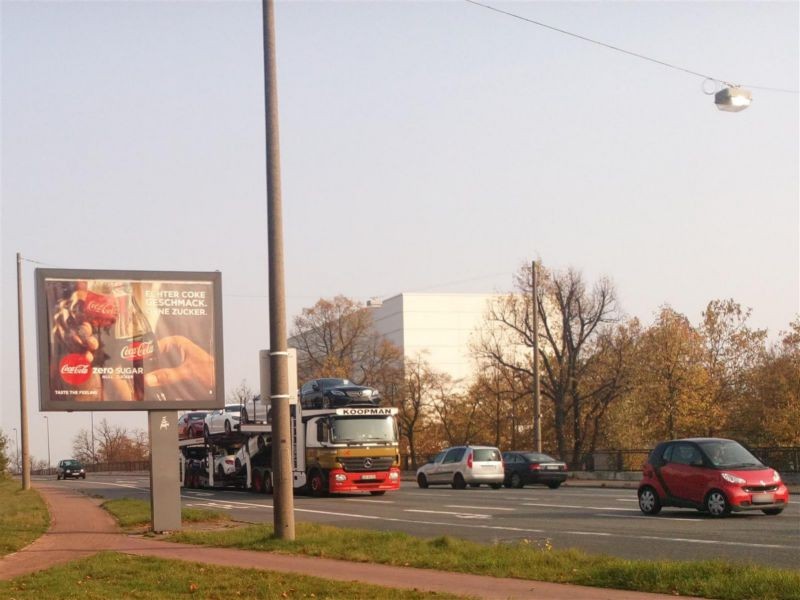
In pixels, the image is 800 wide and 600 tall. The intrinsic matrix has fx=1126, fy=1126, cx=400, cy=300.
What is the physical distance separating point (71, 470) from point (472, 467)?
49913 millimetres

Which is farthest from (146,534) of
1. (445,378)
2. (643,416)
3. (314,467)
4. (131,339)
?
(445,378)

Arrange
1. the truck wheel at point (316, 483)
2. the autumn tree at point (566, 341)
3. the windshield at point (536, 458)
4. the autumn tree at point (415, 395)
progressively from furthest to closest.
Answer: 1. the autumn tree at point (415, 395)
2. the autumn tree at point (566, 341)
3. the windshield at point (536, 458)
4. the truck wheel at point (316, 483)

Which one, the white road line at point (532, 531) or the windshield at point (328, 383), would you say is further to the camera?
the windshield at point (328, 383)

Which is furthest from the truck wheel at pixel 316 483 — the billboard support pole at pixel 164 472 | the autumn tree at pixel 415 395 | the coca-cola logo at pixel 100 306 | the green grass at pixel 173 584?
the autumn tree at pixel 415 395

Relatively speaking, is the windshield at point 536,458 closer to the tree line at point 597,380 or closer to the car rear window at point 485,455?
the car rear window at point 485,455

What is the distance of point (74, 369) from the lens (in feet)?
68.0

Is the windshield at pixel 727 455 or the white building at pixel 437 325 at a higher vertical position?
the white building at pixel 437 325

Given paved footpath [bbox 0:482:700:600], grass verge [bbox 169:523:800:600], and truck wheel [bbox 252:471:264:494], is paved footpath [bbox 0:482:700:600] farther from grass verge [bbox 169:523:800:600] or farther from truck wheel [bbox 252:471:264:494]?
truck wheel [bbox 252:471:264:494]

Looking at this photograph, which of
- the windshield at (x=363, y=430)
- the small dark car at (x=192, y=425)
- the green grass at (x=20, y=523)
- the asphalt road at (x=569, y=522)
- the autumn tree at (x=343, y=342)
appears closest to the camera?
the asphalt road at (x=569, y=522)

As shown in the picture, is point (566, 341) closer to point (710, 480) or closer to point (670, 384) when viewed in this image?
point (670, 384)

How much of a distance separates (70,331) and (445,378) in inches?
2331

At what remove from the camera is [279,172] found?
17875 millimetres

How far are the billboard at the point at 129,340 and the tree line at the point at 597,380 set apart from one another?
35.9 m

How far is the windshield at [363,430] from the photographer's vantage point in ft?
116
